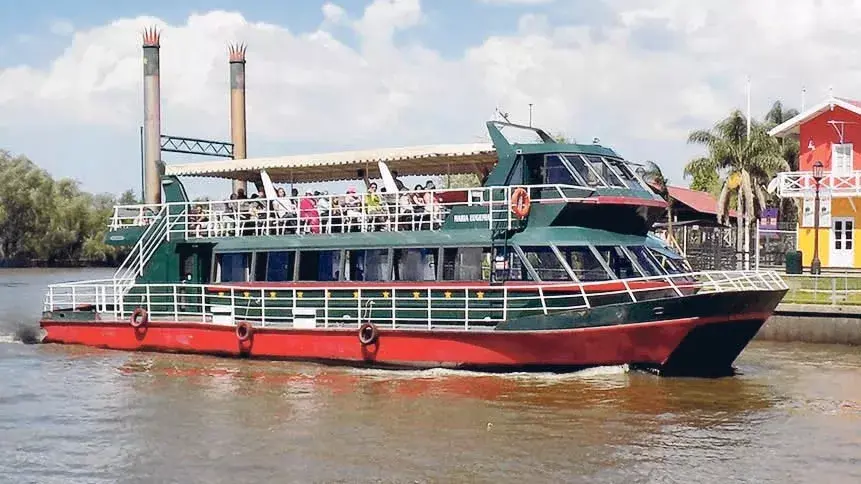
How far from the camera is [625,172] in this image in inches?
803

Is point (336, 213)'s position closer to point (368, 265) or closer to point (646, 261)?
point (368, 265)

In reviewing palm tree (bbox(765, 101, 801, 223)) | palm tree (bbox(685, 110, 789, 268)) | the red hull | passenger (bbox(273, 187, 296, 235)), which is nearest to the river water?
the red hull

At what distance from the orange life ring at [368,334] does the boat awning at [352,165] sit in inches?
141

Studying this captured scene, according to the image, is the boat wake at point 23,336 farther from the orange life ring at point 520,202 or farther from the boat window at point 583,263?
the boat window at point 583,263

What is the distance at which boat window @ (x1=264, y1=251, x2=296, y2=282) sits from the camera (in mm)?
22453

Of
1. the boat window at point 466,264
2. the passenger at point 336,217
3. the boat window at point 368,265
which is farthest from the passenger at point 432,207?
the passenger at point 336,217

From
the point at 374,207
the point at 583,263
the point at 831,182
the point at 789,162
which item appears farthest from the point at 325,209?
the point at 789,162

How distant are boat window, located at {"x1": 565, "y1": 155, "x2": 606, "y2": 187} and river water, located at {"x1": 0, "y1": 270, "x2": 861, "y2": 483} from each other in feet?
11.2

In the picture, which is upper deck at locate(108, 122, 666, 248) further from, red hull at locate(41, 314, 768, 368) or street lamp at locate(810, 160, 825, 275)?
street lamp at locate(810, 160, 825, 275)

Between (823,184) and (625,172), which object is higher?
(823,184)

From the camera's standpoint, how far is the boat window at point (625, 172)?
20.2m

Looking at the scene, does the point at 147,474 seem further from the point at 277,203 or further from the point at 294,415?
the point at 277,203

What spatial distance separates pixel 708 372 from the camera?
769 inches

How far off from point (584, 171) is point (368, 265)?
15.3 feet
